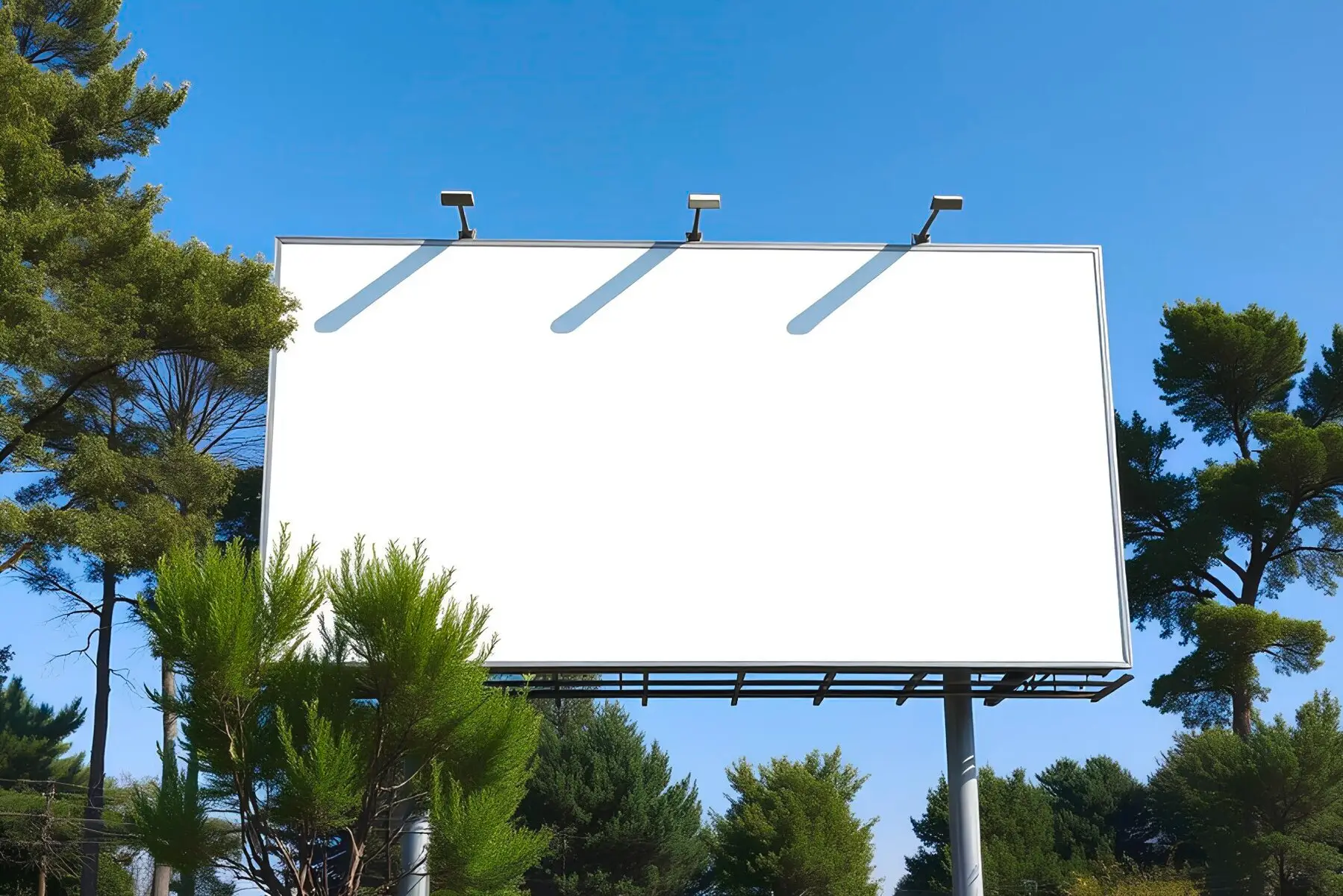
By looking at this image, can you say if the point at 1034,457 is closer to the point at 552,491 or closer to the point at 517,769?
the point at 552,491

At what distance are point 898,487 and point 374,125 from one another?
6.97 meters

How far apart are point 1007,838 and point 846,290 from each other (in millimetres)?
18818

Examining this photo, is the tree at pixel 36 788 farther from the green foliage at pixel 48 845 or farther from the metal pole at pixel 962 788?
the metal pole at pixel 962 788

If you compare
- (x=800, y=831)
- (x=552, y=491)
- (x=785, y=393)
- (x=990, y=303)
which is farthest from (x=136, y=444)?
(x=800, y=831)

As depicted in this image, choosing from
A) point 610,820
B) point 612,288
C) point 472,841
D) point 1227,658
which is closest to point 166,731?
point 472,841

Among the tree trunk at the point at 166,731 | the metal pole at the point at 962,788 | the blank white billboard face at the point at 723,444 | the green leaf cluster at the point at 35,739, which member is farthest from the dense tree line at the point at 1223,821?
the green leaf cluster at the point at 35,739

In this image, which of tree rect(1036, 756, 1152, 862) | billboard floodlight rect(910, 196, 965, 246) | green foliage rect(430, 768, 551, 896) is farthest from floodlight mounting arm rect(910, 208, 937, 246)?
tree rect(1036, 756, 1152, 862)

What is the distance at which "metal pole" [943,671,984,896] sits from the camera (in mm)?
10422

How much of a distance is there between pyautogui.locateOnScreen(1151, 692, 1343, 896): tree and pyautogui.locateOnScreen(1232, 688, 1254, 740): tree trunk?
114 millimetres

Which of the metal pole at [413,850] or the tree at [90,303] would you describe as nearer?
the metal pole at [413,850]

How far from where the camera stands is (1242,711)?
2006 centimetres

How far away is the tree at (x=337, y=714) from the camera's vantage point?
8.78 m

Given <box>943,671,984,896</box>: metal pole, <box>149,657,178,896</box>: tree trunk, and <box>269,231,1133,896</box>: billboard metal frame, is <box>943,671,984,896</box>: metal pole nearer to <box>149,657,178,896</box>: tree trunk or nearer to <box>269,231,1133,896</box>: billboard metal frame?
<box>269,231,1133,896</box>: billboard metal frame

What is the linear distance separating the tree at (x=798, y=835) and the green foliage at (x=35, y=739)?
46.5 feet
